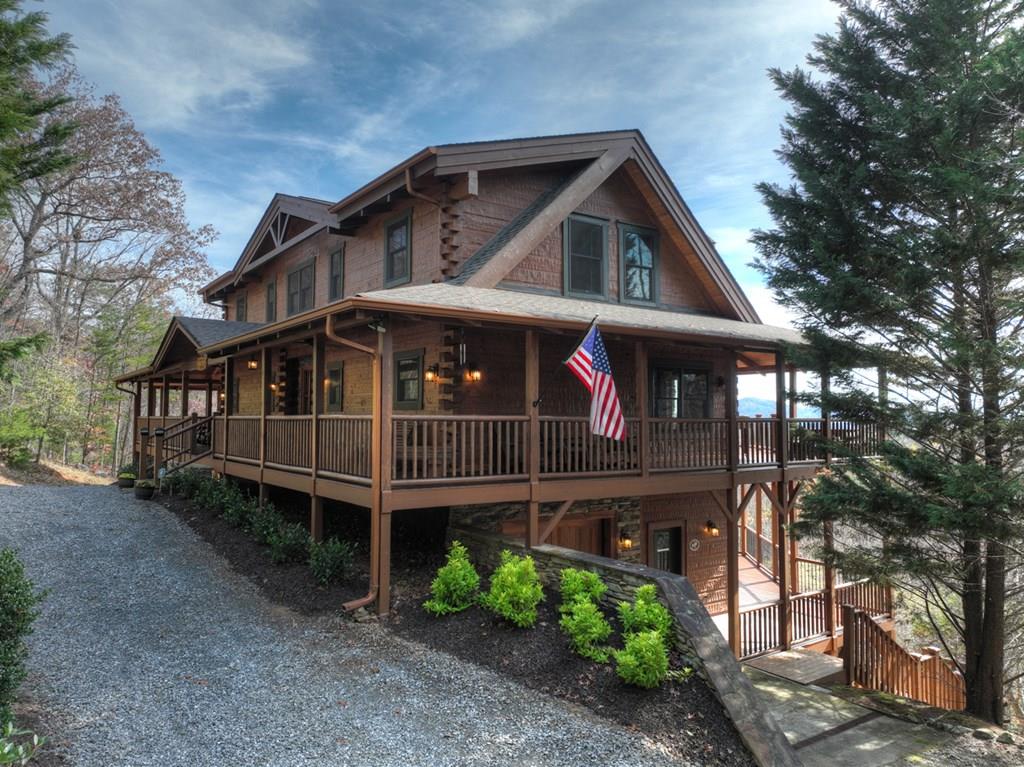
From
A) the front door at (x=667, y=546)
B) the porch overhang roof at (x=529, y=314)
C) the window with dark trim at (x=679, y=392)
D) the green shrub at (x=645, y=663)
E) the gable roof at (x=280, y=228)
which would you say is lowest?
the front door at (x=667, y=546)

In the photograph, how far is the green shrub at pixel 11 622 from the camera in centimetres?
491

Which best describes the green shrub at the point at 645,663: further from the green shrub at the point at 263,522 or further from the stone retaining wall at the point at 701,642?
the green shrub at the point at 263,522

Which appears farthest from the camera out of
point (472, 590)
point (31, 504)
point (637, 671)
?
point (31, 504)

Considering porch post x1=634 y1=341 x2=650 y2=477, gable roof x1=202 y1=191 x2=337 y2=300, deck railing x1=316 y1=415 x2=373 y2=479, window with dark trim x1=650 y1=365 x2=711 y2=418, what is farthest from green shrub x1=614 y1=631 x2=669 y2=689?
gable roof x1=202 y1=191 x2=337 y2=300

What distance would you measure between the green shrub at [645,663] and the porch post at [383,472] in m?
3.58

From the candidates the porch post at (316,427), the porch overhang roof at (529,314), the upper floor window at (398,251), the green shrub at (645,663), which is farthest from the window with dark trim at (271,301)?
the green shrub at (645,663)

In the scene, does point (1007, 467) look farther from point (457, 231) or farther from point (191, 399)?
point (191, 399)

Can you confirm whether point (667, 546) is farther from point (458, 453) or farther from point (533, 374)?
point (533, 374)

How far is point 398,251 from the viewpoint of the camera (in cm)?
1336

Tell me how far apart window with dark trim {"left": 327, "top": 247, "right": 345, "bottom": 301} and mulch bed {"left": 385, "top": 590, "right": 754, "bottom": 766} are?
9214 mm

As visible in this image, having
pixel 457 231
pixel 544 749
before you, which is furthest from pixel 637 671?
pixel 457 231

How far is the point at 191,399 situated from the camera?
3850cm

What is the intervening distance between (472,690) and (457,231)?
8081 mm

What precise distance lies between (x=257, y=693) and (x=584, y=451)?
614 centimetres
